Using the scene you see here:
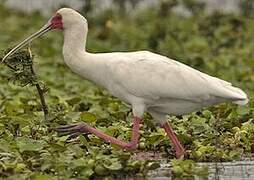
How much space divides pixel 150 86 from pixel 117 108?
8.40ft

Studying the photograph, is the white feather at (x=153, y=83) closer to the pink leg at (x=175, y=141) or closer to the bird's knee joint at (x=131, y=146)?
the pink leg at (x=175, y=141)

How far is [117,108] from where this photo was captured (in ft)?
36.1

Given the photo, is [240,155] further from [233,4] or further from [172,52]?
[233,4]

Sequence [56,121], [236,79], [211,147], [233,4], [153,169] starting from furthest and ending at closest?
[233,4]
[236,79]
[56,121]
[211,147]
[153,169]

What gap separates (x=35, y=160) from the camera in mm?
7801

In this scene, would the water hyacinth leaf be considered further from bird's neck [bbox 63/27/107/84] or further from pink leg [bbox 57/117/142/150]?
bird's neck [bbox 63/27/107/84]

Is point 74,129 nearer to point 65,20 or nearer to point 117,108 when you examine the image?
point 65,20

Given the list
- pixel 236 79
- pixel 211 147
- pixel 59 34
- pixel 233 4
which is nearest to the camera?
pixel 211 147

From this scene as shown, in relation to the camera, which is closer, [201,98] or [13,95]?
[201,98]

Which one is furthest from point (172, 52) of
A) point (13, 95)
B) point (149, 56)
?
point (149, 56)

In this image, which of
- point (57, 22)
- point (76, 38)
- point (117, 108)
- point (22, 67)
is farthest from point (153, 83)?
point (117, 108)

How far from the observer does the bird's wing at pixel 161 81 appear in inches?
333

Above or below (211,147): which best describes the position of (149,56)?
above

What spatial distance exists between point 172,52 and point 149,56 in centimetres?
767
